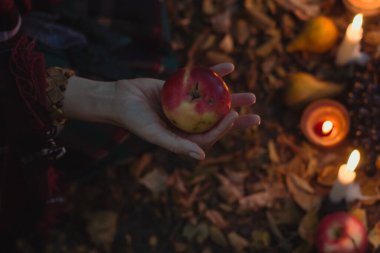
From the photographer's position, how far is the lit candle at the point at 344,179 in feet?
6.00

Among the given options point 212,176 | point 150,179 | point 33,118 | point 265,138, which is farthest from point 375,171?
point 33,118

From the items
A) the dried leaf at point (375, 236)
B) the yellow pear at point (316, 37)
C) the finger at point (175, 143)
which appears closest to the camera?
the finger at point (175, 143)

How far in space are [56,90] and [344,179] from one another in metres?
1.09

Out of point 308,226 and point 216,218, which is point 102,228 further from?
point 308,226

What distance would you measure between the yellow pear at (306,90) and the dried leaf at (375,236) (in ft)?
1.93

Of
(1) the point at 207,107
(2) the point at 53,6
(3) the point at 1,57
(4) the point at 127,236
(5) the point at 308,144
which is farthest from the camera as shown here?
(5) the point at 308,144

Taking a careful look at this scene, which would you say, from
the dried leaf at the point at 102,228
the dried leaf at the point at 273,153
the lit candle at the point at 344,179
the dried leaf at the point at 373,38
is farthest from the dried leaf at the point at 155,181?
the dried leaf at the point at 373,38

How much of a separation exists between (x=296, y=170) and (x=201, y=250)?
21.0 inches

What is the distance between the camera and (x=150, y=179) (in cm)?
215

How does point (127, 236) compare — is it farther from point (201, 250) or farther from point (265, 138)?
point (265, 138)

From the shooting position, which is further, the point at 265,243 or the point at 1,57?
the point at 265,243

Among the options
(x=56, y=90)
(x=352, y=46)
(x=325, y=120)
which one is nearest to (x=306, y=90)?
(x=325, y=120)

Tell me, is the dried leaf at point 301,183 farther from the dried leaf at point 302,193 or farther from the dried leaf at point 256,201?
the dried leaf at point 256,201

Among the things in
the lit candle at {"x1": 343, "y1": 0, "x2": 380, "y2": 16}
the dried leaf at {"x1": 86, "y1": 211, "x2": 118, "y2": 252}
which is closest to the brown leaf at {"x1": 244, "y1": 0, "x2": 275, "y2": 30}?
the lit candle at {"x1": 343, "y1": 0, "x2": 380, "y2": 16}
